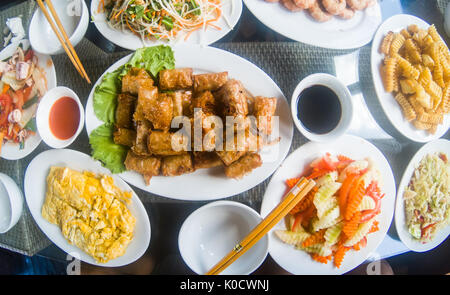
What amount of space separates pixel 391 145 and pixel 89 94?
1.89m

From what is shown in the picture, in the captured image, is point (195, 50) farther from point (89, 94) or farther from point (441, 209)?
point (441, 209)

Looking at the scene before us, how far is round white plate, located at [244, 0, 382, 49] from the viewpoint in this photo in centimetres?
158

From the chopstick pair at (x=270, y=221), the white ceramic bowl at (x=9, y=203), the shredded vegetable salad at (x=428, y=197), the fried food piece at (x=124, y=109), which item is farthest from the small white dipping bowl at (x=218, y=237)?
the white ceramic bowl at (x=9, y=203)

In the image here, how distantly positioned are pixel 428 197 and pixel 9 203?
2.58 m

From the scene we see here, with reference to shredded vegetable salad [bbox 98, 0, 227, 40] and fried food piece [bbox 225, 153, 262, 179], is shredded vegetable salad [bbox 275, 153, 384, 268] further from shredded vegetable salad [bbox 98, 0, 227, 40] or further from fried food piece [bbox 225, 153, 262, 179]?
shredded vegetable salad [bbox 98, 0, 227, 40]

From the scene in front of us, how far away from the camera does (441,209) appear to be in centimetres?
159

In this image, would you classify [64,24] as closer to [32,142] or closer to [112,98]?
[112,98]

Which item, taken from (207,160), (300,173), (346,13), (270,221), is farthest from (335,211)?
(346,13)

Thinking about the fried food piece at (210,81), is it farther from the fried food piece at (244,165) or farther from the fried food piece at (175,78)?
the fried food piece at (244,165)

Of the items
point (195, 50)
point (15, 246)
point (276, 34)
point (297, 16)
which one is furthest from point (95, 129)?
point (297, 16)

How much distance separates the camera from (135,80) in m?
1.46

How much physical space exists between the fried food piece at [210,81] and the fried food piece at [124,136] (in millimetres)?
468

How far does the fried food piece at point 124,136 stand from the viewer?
4.99ft

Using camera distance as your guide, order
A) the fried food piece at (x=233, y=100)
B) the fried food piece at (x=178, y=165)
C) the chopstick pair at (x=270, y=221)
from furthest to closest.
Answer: the fried food piece at (x=178, y=165) → the fried food piece at (x=233, y=100) → the chopstick pair at (x=270, y=221)
